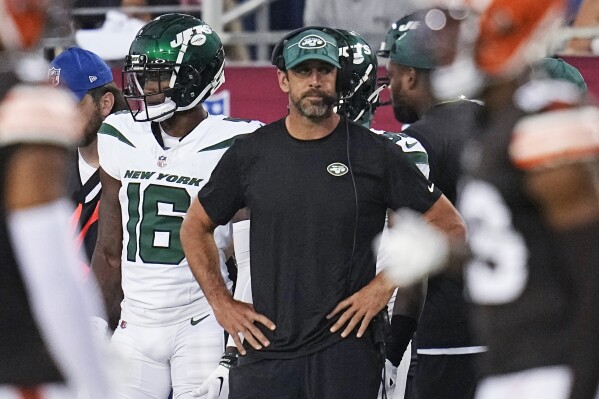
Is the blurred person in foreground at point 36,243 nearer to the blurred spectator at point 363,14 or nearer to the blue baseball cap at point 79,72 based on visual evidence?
the blue baseball cap at point 79,72

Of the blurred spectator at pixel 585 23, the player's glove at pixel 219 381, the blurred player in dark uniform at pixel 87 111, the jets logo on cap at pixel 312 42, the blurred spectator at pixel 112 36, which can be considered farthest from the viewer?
the blurred spectator at pixel 112 36

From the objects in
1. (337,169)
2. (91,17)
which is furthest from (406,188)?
(91,17)

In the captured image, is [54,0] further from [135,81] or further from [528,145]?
[135,81]

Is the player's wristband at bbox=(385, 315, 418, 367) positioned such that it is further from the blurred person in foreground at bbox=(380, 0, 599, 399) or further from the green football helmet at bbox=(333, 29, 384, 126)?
the blurred person in foreground at bbox=(380, 0, 599, 399)

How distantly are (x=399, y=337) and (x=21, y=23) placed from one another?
8.29 ft

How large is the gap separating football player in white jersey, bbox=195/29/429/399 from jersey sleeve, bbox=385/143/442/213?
1.18ft

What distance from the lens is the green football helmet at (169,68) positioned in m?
5.34

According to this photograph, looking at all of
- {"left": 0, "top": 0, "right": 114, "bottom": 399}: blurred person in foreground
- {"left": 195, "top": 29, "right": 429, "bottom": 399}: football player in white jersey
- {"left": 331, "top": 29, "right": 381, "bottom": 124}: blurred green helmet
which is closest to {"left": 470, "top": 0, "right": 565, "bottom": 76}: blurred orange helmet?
{"left": 0, "top": 0, "right": 114, "bottom": 399}: blurred person in foreground

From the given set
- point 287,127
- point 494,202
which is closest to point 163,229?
point 287,127

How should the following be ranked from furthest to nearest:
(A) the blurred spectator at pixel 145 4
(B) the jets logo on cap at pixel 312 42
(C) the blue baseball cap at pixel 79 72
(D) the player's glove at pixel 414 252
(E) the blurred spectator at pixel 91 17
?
(E) the blurred spectator at pixel 91 17 → (A) the blurred spectator at pixel 145 4 → (C) the blue baseball cap at pixel 79 72 → (B) the jets logo on cap at pixel 312 42 → (D) the player's glove at pixel 414 252

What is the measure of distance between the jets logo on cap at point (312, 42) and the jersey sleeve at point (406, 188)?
1.53 ft

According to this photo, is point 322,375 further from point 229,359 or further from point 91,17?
point 91,17

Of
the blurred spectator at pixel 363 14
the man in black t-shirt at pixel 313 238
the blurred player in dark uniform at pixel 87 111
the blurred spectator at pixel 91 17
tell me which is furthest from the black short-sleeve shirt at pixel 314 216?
the blurred spectator at pixel 91 17

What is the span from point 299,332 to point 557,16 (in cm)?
168
